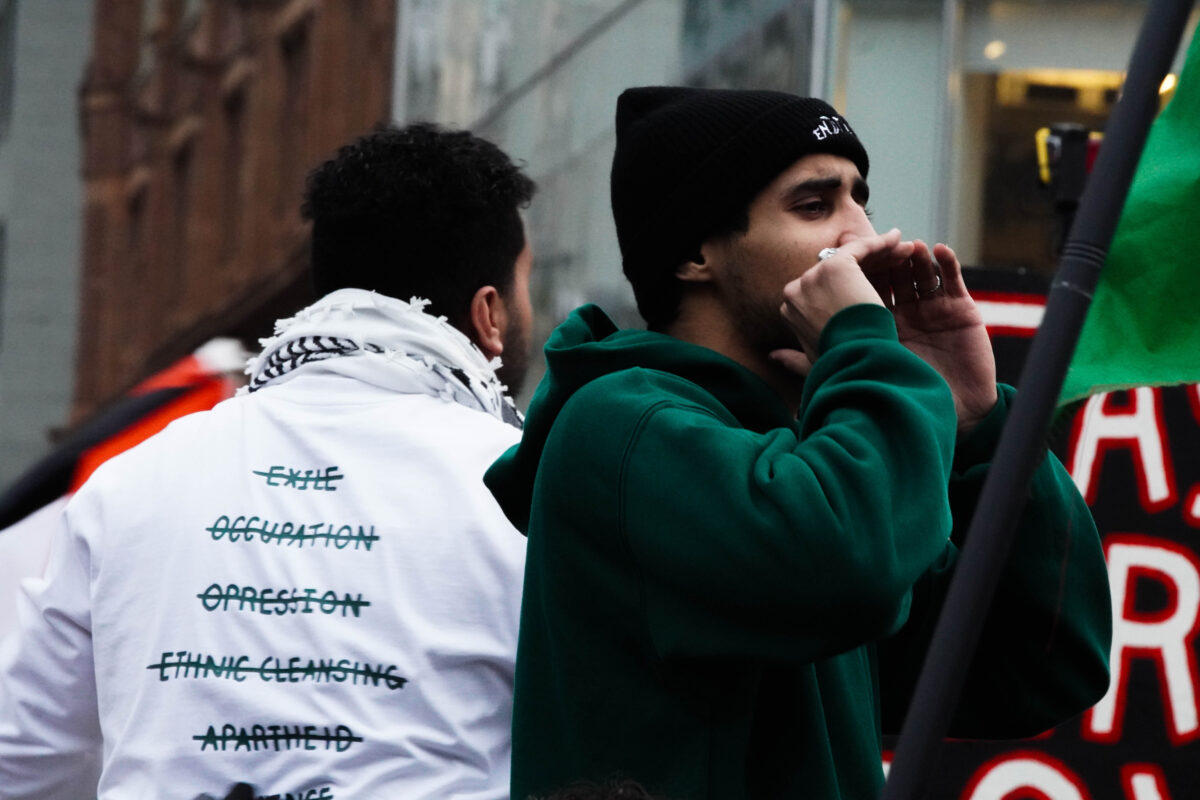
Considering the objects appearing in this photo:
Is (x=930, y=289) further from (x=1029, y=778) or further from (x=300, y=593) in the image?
(x=1029, y=778)

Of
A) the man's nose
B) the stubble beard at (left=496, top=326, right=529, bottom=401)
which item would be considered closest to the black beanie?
the man's nose

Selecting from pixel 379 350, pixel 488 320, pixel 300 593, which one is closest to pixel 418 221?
pixel 488 320

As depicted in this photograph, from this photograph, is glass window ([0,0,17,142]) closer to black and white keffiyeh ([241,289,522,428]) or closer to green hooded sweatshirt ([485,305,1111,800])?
black and white keffiyeh ([241,289,522,428])

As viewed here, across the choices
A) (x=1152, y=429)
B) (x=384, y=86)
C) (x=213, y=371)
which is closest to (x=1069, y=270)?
(x=1152, y=429)

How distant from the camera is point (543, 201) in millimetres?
14047

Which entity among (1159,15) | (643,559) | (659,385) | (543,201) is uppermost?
(1159,15)

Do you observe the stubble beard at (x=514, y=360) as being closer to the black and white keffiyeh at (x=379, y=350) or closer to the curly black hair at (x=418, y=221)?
the curly black hair at (x=418, y=221)

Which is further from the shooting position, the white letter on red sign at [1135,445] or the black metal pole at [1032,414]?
the white letter on red sign at [1135,445]

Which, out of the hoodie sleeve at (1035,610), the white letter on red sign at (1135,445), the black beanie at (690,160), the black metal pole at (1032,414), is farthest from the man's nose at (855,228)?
the white letter on red sign at (1135,445)

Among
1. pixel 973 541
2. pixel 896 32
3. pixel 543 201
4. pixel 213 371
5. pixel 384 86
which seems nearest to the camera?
pixel 973 541

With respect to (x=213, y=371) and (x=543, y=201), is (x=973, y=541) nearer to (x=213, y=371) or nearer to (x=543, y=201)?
(x=213, y=371)

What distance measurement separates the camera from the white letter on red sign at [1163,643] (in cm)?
431

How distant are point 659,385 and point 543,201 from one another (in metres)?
11.6

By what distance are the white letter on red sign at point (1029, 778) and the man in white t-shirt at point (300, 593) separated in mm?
1553
